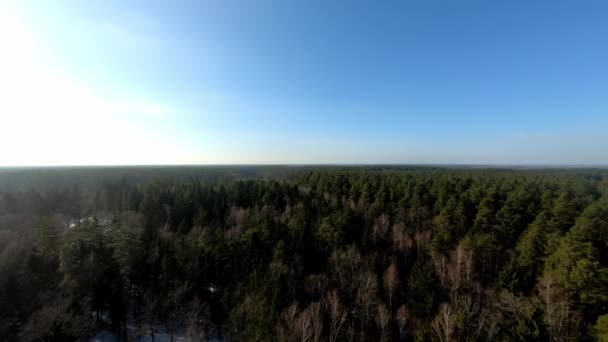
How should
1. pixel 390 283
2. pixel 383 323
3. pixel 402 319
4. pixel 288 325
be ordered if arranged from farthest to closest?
pixel 390 283
pixel 402 319
pixel 383 323
pixel 288 325

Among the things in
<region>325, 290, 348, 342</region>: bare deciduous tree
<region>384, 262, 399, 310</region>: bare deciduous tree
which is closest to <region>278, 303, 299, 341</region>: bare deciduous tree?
<region>325, 290, 348, 342</region>: bare deciduous tree

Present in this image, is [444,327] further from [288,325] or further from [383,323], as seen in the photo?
[288,325]

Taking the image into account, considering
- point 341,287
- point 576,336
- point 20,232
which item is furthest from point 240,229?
point 576,336

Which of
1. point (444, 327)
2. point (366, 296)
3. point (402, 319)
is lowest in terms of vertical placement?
point (402, 319)

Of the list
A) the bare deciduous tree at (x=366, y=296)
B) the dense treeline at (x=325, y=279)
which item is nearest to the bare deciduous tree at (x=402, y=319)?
the dense treeline at (x=325, y=279)

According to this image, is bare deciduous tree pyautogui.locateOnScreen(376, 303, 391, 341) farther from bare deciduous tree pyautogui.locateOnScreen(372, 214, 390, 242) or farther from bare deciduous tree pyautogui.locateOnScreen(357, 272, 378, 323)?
bare deciduous tree pyautogui.locateOnScreen(372, 214, 390, 242)

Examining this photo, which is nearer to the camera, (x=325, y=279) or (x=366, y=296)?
(x=366, y=296)

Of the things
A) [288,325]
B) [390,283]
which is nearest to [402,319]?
A: [390,283]

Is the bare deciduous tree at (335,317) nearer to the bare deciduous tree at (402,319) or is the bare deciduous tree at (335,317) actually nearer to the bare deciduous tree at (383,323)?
the bare deciduous tree at (383,323)
